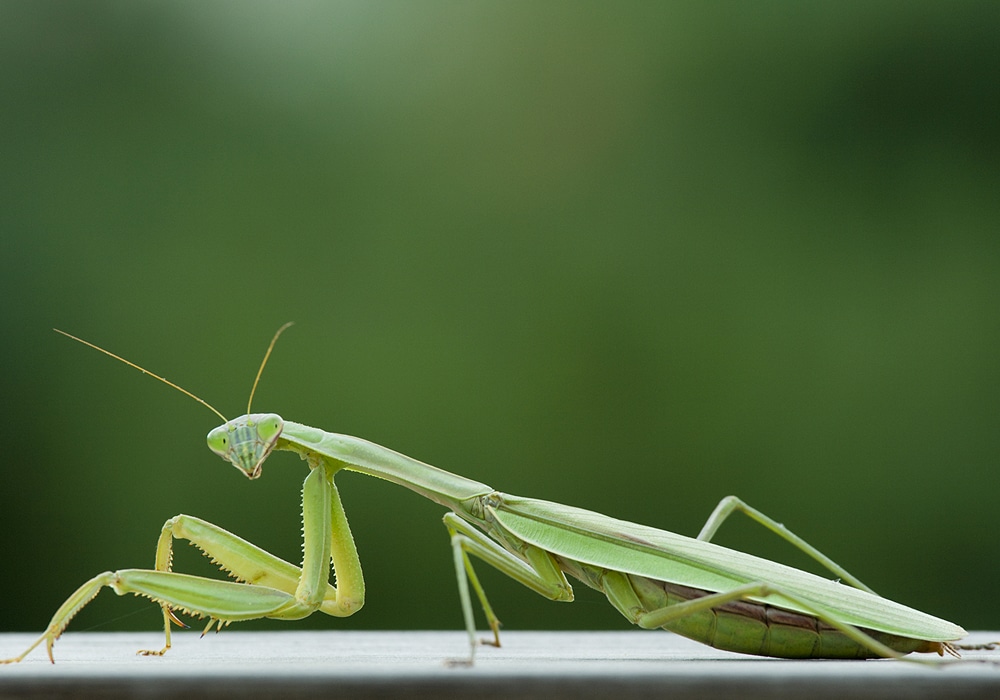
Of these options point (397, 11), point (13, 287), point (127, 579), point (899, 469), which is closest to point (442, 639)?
point (127, 579)

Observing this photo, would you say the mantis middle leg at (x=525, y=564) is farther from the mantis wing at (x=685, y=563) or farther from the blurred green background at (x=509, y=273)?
the blurred green background at (x=509, y=273)

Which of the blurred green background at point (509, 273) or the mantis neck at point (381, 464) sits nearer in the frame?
the mantis neck at point (381, 464)

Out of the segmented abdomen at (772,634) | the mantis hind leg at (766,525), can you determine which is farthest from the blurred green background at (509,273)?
the segmented abdomen at (772,634)

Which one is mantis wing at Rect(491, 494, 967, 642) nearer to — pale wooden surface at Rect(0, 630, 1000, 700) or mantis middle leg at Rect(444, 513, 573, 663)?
mantis middle leg at Rect(444, 513, 573, 663)

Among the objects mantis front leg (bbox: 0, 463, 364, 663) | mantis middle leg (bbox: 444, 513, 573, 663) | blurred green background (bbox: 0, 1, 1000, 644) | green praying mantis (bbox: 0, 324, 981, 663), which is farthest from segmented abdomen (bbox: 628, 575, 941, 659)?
blurred green background (bbox: 0, 1, 1000, 644)

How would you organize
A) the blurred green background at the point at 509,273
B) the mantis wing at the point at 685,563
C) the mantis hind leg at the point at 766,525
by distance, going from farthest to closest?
the blurred green background at the point at 509,273, the mantis hind leg at the point at 766,525, the mantis wing at the point at 685,563

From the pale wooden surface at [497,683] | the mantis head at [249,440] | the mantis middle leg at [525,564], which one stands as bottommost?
the mantis middle leg at [525,564]
